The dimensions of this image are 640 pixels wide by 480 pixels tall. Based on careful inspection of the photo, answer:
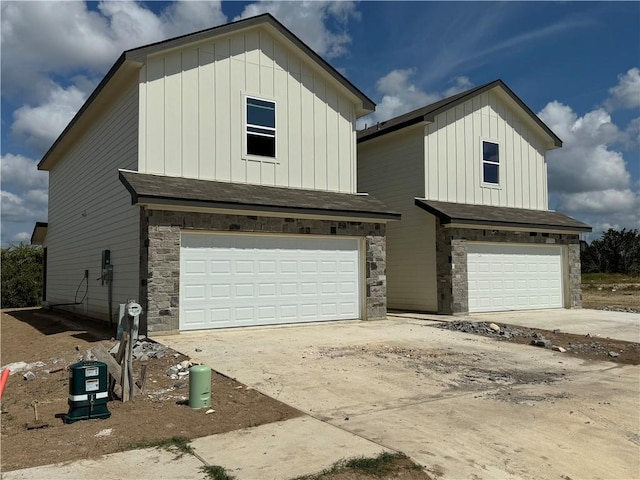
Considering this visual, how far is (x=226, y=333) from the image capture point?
12109 millimetres

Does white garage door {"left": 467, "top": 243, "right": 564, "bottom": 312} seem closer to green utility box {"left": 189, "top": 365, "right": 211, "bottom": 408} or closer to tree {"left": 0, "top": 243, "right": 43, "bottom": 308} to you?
green utility box {"left": 189, "top": 365, "right": 211, "bottom": 408}

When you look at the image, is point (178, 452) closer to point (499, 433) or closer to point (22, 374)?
point (499, 433)

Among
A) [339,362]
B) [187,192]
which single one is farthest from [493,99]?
[339,362]

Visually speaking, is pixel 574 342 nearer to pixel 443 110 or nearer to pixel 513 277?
pixel 513 277

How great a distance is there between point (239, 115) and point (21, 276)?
67.7 feet

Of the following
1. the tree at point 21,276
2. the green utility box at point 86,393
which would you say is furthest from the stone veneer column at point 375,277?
the tree at point 21,276

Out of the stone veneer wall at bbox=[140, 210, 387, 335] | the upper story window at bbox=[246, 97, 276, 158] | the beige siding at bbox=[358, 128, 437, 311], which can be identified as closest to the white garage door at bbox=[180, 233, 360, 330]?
the stone veneer wall at bbox=[140, 210, 387, 335]

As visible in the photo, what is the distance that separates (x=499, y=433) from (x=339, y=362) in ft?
12.6

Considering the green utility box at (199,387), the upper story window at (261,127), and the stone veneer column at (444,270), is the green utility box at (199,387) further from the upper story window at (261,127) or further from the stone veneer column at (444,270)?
the stone veneer column at (444,270)

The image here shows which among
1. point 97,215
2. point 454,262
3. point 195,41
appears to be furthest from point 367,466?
point 97,215

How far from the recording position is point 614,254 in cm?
4766

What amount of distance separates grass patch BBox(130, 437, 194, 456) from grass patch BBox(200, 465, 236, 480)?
0.44 meters

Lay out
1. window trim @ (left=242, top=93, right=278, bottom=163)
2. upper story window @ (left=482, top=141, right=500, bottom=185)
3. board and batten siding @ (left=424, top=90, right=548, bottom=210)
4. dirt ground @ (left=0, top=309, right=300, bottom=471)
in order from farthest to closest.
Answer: upper story window @ (left=482, top=141, right=500, bottom=185)
board and batten siding @ (left=424, top=90, right=548, bottom=210)
window trim @ (left=242, top=93, right=278, bottom=163)
dirt ground @ (left=0, top=309, right=300, bottom=471)

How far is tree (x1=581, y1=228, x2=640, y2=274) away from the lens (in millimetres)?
46344
